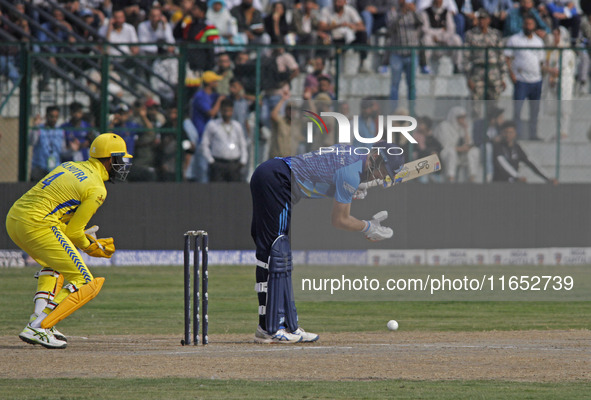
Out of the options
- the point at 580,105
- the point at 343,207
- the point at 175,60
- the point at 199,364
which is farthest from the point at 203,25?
the point at 199,364

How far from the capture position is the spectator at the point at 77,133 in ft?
64.7

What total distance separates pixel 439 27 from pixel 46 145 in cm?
859

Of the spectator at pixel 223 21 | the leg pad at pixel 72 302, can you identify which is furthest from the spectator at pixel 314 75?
the leg pad at pixel 72 302

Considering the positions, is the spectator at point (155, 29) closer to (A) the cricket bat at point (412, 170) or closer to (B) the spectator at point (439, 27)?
(B) the spectator at point (439, 27)

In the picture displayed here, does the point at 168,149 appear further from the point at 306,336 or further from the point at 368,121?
the point at 306,336

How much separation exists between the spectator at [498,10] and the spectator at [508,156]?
455 cm

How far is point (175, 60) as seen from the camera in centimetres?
2056

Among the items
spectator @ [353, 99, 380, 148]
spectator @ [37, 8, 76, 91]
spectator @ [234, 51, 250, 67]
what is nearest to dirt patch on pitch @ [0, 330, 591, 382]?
spectator @ [353, 99, 380, 148]

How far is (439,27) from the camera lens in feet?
76.1

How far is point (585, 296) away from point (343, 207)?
6.83 metres

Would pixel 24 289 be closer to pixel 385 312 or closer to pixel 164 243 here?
pixel 164 243

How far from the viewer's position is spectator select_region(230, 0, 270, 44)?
75.9 ft

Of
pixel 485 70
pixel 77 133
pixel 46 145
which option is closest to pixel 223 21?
pixel 77 133

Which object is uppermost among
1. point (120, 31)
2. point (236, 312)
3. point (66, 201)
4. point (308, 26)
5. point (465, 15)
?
point (465, 15)
